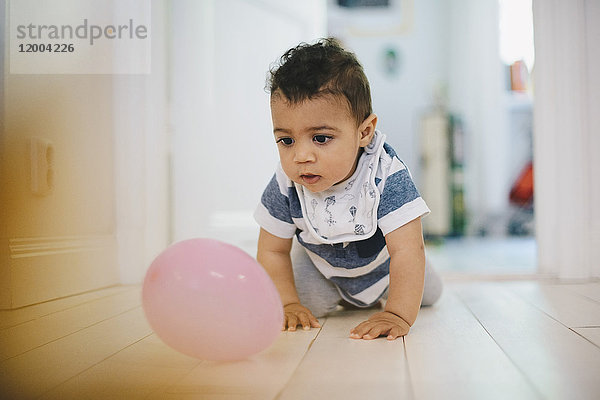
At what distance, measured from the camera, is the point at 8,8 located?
1026 millimetres

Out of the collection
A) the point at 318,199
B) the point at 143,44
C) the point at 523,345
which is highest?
the point at 143,44

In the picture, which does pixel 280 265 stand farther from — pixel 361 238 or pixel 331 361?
pixel 331 361

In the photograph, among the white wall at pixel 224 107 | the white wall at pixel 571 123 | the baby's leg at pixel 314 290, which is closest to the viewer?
the baby's leg at pixel 314 290

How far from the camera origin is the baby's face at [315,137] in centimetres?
91

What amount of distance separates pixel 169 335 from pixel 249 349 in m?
0.11

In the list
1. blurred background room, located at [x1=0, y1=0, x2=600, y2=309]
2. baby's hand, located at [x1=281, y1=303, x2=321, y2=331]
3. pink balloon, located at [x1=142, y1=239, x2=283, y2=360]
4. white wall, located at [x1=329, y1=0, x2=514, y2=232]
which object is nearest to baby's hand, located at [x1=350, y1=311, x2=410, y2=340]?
baby's hand, located at [x1=281, y1=303, x2=321, y2=331]

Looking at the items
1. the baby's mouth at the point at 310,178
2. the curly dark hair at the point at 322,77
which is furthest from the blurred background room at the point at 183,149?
the baby's mouth at the point at 310,178

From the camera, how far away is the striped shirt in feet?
3.28

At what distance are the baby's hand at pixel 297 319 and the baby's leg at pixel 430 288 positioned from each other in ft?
1.01

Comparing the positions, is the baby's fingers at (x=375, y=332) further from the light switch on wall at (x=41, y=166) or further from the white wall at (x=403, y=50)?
the white wall at (x=403, y=50)

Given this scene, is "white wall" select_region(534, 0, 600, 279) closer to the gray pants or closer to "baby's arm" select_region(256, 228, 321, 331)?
the gray pants

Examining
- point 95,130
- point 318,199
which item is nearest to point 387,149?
point 318,199

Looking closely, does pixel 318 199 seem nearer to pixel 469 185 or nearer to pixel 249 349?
pixel 249 349

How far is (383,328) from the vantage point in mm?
910
